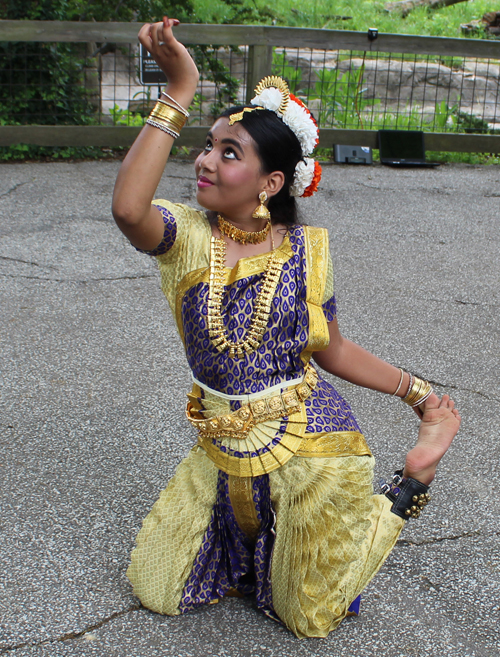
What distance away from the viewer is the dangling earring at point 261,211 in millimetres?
1871

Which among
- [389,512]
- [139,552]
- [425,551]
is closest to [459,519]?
[425,551]

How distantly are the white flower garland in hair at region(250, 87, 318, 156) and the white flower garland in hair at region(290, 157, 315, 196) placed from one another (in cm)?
5

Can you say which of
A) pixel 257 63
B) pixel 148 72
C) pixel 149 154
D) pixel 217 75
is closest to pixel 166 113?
pixel 149 154

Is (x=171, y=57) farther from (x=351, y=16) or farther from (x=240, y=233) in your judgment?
(x=351, y=16)

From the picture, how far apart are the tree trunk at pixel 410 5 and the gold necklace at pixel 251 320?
14048mm

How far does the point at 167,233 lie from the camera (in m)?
1.86

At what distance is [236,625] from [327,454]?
54cm

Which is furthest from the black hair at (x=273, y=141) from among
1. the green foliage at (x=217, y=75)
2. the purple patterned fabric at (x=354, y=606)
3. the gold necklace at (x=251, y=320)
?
the green foliage at (x=217, y=75)

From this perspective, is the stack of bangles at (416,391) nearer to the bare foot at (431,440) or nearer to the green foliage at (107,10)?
the bare foot at (431,440)

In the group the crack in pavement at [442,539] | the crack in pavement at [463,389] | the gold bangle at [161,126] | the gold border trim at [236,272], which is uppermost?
the gold bangle at [161,126]

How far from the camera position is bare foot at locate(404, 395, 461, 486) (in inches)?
76.8

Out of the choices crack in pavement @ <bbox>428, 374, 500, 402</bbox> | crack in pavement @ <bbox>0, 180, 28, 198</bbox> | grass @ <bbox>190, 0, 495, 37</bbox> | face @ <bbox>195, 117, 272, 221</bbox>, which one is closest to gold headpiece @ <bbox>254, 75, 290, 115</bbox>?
face @ <bbox>195, 117, 272, 221</bbox>

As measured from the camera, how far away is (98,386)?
3365 mm

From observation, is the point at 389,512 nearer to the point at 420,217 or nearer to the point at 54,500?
the point at 54,500
